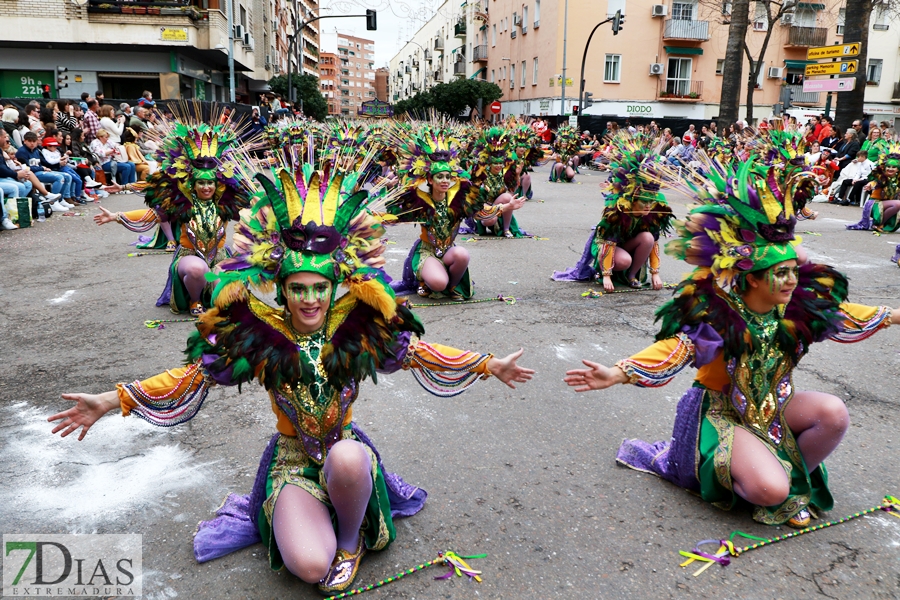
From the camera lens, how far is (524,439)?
13.6 ft

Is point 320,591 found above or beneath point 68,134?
beneath

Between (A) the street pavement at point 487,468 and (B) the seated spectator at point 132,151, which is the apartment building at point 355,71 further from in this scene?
(A) the street pavement at point 487,468

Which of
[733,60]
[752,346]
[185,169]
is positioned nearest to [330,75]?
[733,60]

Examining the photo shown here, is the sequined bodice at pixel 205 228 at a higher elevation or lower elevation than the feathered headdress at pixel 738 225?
lower

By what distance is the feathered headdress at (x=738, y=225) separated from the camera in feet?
10.0

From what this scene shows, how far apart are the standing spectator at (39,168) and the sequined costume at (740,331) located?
13.1 metres

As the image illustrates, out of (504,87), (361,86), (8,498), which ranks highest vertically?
(361,86)

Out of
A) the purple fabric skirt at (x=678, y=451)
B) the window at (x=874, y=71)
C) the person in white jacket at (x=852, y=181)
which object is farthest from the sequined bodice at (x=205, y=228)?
the window at (x=874, y=71)

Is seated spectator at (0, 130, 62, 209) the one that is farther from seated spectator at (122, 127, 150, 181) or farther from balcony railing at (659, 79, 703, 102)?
balcony railing at (659, 79, 703, 102)

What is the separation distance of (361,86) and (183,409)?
16191 centimetres

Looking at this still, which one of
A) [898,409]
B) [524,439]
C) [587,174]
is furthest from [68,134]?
[587,174]

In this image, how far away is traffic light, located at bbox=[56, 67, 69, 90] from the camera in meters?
26.5

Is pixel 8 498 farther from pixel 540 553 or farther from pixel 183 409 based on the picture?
pixel 540 553

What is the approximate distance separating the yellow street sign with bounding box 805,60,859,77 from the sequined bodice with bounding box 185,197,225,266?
17822 mm
